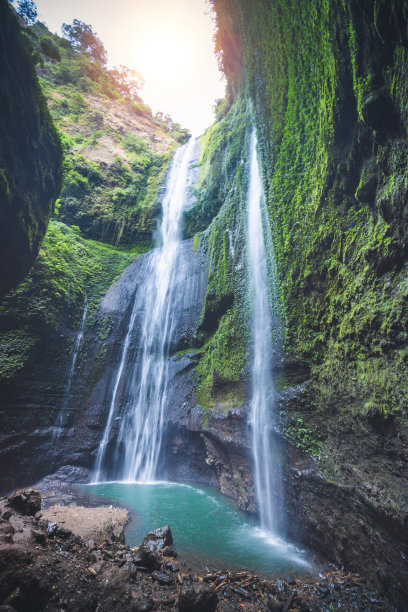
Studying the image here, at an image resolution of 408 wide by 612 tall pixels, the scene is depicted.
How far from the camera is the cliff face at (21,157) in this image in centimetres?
443

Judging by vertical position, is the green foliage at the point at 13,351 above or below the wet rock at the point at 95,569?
above

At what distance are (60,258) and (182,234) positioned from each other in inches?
252

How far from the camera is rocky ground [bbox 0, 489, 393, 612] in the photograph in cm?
242

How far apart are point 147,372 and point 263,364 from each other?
19.8ft

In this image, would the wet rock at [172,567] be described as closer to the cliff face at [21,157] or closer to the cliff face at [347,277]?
the cliff face at [347,277]

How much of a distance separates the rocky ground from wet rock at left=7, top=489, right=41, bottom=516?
1 cm

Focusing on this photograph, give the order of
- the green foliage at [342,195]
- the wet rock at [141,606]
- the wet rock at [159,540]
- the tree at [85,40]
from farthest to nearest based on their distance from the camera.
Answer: the tree at [85,40], the wet rock at [159,540], the green foliage at [342,195], the wet rock at [141,606]

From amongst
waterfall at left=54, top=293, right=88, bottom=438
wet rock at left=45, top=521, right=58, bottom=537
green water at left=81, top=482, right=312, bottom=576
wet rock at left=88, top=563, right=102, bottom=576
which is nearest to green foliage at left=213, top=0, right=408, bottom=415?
green water at left=81, top=482, right=312, bottom=576

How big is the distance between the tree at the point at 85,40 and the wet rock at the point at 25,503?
37.1m

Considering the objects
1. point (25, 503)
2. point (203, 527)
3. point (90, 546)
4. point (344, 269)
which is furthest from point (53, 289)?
point (344, 269)

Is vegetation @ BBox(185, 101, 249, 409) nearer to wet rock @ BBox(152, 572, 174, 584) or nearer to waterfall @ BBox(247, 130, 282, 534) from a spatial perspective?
waterfall @ BBox(247, 130, 282, 534)

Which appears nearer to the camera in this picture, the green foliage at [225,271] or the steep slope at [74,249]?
the green foliage at [225,271]

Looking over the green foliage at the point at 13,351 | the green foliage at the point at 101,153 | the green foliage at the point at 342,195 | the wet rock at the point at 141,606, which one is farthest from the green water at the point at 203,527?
the green foliage at the point at 101,153

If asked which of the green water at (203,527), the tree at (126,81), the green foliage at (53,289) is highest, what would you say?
the tree at (126,81)
